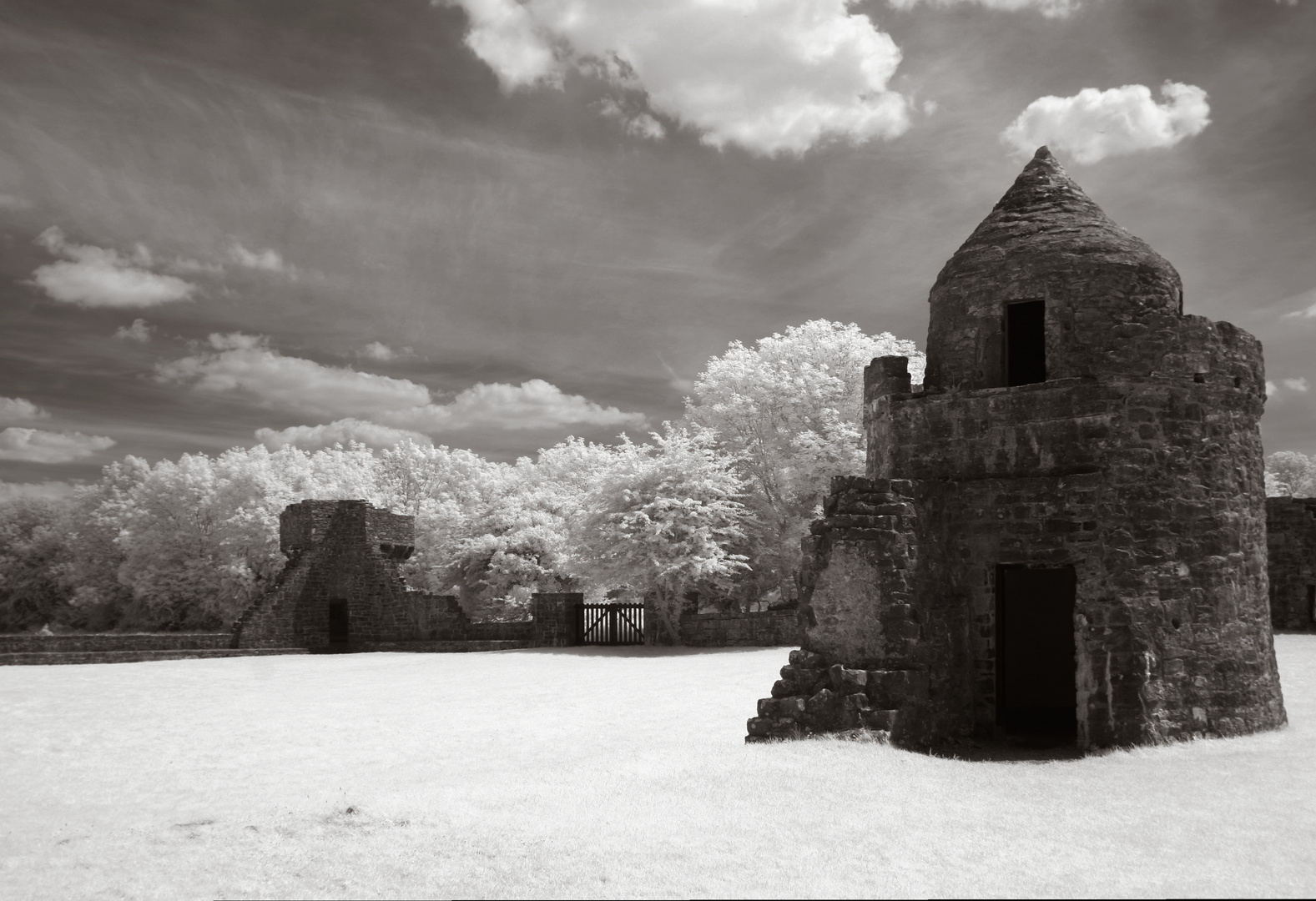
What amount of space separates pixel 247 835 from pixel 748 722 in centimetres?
483

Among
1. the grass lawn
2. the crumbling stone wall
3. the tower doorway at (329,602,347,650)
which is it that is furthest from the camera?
the tower doorway at (329,602,347,650)

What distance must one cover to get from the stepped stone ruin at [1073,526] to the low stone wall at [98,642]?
1982 cm

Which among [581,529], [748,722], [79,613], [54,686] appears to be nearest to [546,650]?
[581,529]

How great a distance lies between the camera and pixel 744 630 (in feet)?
77.8

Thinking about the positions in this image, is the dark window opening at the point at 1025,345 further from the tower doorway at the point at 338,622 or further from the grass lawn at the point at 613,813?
the tower doorway at the point at 338,622

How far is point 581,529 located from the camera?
85.3 ft

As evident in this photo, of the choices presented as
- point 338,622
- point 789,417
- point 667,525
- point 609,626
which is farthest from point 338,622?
point 789,417

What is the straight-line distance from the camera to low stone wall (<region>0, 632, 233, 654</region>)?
24.6m

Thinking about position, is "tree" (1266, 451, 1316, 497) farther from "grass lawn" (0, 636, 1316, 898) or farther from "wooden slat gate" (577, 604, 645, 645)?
"grass lawn" (0, 636, 1316, 898)

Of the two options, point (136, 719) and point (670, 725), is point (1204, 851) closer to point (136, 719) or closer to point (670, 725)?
point (670, 725)

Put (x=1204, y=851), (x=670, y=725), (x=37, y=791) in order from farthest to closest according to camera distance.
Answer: (x=670, y=725) < (x=37, y=791) < (x=1204, y=851)

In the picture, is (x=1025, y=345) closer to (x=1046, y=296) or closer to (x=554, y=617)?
(x=1046, y=296)

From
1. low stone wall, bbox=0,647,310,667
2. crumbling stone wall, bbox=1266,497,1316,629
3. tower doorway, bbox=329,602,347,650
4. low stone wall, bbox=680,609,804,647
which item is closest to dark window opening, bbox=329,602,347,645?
tower doorway, bbox=329,602,347,650

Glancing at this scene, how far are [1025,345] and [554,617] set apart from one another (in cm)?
1678
